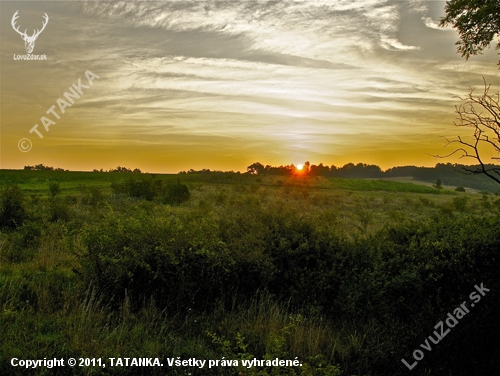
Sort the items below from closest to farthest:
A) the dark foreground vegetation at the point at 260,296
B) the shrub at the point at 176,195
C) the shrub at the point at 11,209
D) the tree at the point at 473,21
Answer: the dark foreground vegetation at the point at 260,296
the tree at the point at 473,21
the shrub at the point at 11,209
the shrub at the point at 176,195

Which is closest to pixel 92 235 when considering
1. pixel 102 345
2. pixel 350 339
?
pixel 102 345

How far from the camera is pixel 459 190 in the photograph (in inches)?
2515

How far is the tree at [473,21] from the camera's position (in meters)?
10.6

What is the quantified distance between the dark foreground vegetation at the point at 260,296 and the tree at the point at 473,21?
5.80m

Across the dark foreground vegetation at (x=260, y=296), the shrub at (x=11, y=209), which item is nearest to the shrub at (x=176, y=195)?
the shrub at (x=11, y=209)

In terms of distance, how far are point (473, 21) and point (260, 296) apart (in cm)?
1026

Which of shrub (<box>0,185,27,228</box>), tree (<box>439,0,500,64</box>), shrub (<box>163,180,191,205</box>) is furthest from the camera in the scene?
shrub (<box>163,180,191,205</box>)

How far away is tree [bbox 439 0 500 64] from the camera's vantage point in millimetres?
10617

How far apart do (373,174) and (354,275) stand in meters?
80.1

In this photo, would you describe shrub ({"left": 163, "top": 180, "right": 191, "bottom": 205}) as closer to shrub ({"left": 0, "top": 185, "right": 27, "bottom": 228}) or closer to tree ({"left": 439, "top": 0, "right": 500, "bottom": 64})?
shrub ({"left": 0, "top": 185, "right": 27, "bottom": 228})

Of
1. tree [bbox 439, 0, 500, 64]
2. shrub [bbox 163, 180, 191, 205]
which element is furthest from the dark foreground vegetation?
shrub [bbox 163, 180, 191, 205]

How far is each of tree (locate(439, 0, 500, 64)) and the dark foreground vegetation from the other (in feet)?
19.0

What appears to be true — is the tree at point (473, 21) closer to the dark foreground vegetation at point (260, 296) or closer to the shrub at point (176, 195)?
the dark foreground vegetation at point (260, 296)

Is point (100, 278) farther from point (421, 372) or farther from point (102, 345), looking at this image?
point (421, 372)
